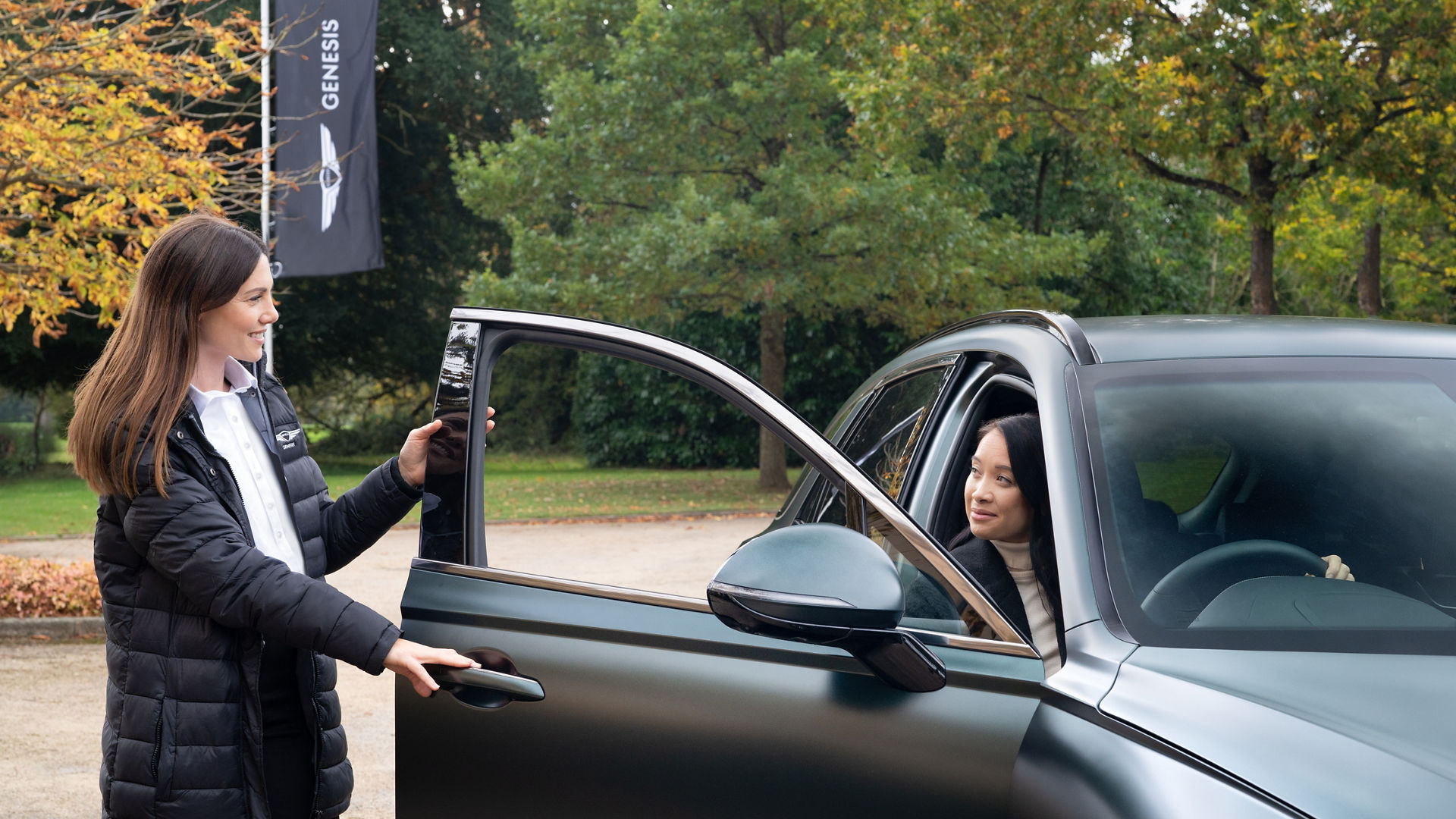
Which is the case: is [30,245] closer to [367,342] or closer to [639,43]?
[639,43]

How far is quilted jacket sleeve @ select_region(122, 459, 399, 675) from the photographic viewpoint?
7.41 ft

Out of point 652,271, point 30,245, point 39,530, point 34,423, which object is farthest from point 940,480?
point 34,423

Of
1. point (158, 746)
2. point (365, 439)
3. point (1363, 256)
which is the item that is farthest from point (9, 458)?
point (158, 746)

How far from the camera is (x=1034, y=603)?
2.31m

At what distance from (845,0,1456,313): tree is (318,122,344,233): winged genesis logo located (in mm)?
6188

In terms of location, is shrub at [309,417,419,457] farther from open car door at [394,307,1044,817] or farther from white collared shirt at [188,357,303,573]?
open car door at [394,307,1044,817]

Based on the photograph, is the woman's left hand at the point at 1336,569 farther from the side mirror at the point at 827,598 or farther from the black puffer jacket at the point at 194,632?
the black puffer jacket at the point at 194,632

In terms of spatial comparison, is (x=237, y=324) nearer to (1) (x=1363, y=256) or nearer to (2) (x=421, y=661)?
(2) (x=421, y=661)

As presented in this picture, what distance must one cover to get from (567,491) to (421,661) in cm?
1640

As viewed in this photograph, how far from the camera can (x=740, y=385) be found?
2.20 meters

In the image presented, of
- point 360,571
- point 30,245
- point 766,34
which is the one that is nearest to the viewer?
point 30,245

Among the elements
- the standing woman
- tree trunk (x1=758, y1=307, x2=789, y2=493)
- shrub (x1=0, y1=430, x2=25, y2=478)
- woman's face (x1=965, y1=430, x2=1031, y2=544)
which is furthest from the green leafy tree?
shrub (x1=0, y1=430, x2=25, y2=478)

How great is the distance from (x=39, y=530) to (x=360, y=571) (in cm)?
675

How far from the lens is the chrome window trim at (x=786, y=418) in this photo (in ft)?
6.63
